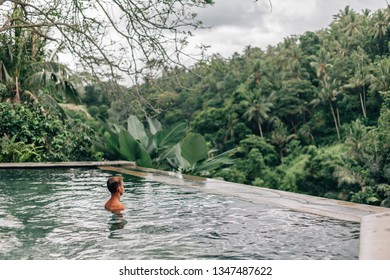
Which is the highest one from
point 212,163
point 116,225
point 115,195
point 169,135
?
point 169,135

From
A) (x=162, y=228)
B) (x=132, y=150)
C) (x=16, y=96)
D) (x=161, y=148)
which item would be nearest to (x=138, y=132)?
(x=161, y=148)

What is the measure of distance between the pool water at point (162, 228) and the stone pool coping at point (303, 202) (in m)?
0.15

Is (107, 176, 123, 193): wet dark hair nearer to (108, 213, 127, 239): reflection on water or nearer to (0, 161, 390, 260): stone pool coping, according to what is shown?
(108, 213, 127, 239): reflection on water

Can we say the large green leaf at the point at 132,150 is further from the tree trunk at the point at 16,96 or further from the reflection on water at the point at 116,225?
the reflection on water at the point at 116,225

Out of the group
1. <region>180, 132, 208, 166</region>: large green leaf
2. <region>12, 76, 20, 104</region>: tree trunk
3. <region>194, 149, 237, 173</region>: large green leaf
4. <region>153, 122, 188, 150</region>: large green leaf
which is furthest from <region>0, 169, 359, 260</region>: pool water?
<region>12, 76, 20, 104</region>: tree trunk

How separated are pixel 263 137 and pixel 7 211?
145ft

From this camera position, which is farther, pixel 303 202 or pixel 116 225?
pixel 303 202

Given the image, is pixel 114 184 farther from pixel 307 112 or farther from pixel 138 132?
pixel 307 112

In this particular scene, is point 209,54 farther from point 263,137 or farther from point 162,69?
point 263,137

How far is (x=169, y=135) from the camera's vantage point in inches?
493

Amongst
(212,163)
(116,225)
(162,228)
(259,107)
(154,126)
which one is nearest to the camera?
(162,228)

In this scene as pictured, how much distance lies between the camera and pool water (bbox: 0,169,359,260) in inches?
176

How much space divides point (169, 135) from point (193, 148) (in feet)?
4.21

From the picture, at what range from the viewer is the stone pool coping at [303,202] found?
4.08 metres
